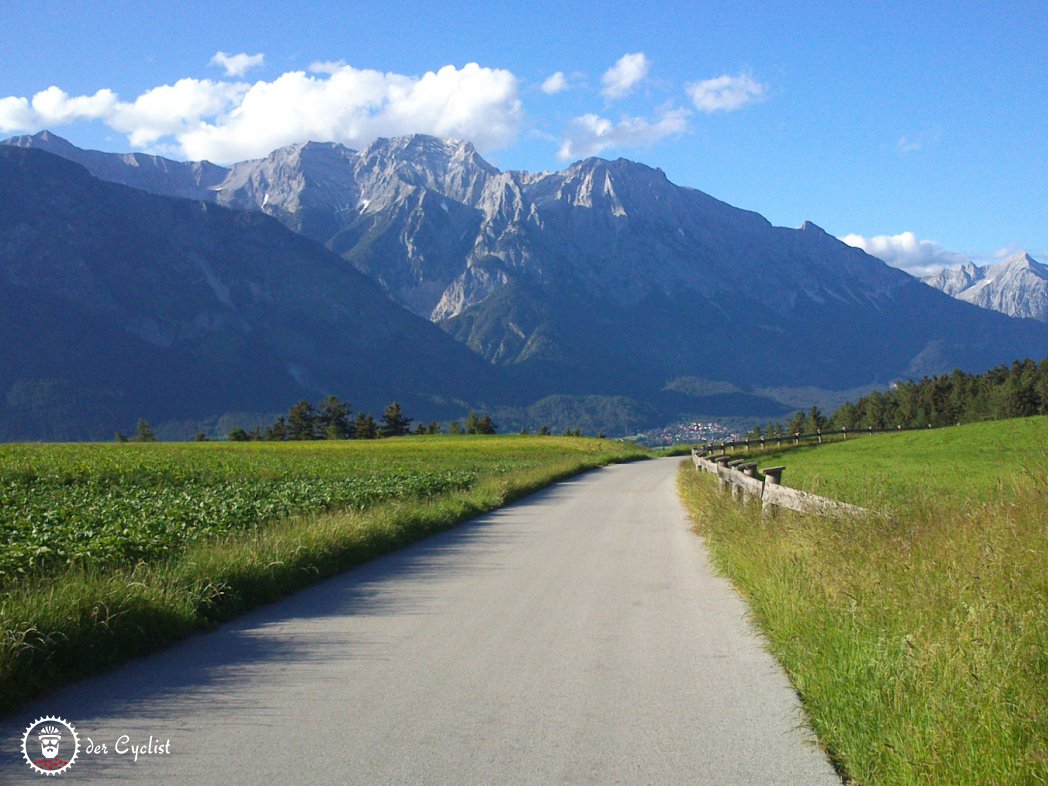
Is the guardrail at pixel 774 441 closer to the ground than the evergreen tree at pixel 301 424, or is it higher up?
closer to the ground

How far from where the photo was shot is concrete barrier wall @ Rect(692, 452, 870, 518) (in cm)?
943

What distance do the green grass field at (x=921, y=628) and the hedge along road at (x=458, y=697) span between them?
0.31 m

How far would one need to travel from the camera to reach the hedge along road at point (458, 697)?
15.6 ft

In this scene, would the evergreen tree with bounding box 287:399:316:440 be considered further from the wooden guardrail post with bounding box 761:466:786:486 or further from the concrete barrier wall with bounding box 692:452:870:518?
the wooden guardrail post with bounding box 761:466:786:486

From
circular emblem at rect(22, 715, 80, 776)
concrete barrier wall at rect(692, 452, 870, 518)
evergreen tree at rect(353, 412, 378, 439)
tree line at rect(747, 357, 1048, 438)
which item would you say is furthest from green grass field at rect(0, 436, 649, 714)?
evergreen tree at rect(353, 412, 378, 439)

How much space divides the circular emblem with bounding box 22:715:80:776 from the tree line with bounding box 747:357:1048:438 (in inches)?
3284

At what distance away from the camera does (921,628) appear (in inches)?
220

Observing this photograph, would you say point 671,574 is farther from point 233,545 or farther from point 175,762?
point 175,762

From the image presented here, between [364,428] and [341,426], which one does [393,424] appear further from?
[341,426]

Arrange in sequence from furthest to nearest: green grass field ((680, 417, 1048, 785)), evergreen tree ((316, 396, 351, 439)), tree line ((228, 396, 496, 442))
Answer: evergreen tree ((316, 396, 351, 439)), tree line ((228, 396, 496, 442)), green grass field ((680, 417, 1048, 785))

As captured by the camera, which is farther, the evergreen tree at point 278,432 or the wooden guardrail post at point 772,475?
the evergreen tree at point 278,432

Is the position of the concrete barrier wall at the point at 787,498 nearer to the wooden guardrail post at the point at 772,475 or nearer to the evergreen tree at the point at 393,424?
the wooden guardrail post at the point at 772,475

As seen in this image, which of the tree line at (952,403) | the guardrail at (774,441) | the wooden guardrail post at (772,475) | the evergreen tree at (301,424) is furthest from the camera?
the evergreen tree at (301,424)

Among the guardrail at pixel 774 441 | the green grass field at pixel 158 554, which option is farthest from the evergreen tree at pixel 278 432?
the green grass field at pixel 158 554
